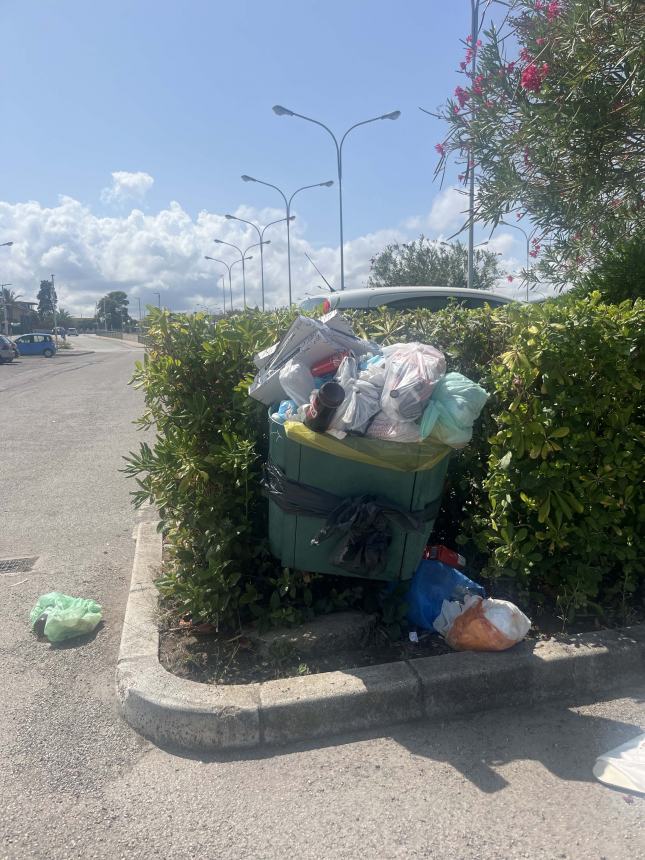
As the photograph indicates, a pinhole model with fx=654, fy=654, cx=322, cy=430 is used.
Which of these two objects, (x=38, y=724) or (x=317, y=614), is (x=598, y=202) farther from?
(x=38, y=724)

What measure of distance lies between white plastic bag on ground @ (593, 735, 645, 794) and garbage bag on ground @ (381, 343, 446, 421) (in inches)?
58.7

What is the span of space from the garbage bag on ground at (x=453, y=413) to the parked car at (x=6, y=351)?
36.5 metres

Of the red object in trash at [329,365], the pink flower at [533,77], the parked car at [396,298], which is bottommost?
the red object in trash at [329,365]

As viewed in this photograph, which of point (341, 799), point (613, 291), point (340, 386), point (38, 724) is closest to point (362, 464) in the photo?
point (340, 386)

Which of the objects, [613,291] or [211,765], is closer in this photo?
[211,765]

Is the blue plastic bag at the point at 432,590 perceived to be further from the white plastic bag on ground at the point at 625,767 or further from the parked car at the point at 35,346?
the parked car at the point at 35,346

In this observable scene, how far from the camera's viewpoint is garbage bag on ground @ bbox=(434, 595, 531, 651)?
295 centimetres

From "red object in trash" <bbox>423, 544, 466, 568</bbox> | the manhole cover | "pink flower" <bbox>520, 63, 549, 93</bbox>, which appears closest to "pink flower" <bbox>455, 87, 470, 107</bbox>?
"pink flower" <bbox>520, 63, 549, 93</bbox>

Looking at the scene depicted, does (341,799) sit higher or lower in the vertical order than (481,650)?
lower

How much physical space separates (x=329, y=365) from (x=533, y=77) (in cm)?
257

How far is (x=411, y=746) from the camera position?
260cm

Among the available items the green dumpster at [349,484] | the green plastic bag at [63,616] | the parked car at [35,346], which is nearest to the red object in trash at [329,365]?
the green dumpster at [349,484]

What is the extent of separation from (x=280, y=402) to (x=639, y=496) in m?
1.82

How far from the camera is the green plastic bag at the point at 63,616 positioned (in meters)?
3.47
